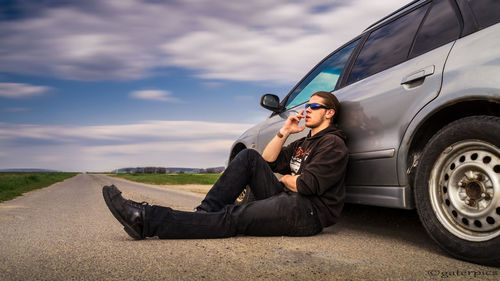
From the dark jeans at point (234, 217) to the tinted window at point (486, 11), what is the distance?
1.66 meters

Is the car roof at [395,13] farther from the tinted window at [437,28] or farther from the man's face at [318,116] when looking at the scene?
the man's face at [318,116]

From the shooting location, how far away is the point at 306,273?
1.89 m

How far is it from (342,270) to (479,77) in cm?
135

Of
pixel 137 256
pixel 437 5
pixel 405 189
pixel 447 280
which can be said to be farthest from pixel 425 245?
pixel 137 256

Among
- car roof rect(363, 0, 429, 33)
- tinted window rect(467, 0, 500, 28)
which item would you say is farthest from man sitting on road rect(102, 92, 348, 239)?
tinted window rect(467, 0, 500, 28)

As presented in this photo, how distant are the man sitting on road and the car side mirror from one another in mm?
1308

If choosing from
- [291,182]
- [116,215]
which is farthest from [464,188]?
[116,215]

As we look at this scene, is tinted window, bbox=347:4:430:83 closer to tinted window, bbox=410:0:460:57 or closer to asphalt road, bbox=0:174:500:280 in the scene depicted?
tinted window, bbox=410:0:460:57

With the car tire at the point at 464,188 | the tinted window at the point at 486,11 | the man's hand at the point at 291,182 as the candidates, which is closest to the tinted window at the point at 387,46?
the tinted window at the point at 486,11

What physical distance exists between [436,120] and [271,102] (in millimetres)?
2351

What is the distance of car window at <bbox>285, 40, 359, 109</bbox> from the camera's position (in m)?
3.76

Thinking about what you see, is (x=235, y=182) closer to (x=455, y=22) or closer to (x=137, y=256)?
(x=137, y=256)

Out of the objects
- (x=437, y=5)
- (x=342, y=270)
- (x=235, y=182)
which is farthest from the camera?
(x=235, y=182)

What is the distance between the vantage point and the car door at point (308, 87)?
3.79 m
